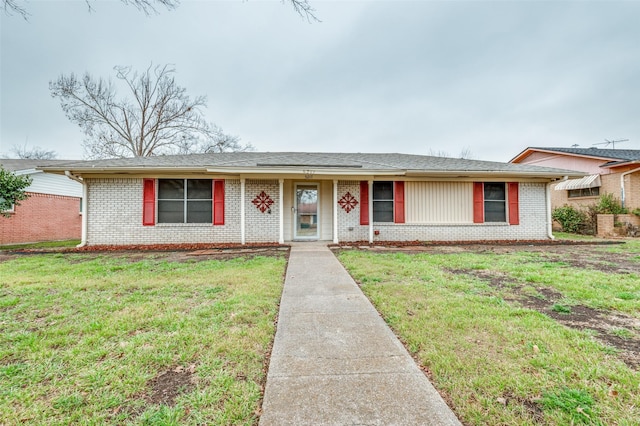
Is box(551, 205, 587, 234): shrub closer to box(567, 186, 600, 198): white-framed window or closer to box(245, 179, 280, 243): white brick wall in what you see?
box(567, 186, 600, 198): white-framed window

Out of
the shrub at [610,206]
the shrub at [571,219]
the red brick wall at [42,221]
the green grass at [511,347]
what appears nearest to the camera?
the green grass at [511,347]

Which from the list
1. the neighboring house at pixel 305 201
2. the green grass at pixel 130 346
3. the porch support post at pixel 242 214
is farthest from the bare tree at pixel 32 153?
the green grass at pixel 130 346

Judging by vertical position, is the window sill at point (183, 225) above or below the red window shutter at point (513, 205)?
below

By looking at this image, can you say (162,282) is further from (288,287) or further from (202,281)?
(288,287)

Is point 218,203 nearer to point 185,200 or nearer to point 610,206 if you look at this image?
point 185,200

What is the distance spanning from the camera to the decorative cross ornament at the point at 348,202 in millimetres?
9891

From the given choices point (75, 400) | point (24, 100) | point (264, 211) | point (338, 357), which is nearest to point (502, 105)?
point (264, 211)

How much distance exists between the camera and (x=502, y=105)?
2002 centimetres

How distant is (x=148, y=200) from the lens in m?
9.36

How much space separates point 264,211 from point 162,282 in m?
5.25

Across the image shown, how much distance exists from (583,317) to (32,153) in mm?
40165

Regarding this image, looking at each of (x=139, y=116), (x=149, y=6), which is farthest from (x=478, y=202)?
(x=139, y=116)

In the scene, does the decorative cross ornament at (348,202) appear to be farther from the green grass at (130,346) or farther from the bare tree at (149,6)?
the bare tree at (149,6)

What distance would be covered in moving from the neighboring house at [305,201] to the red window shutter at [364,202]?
0.04 m
